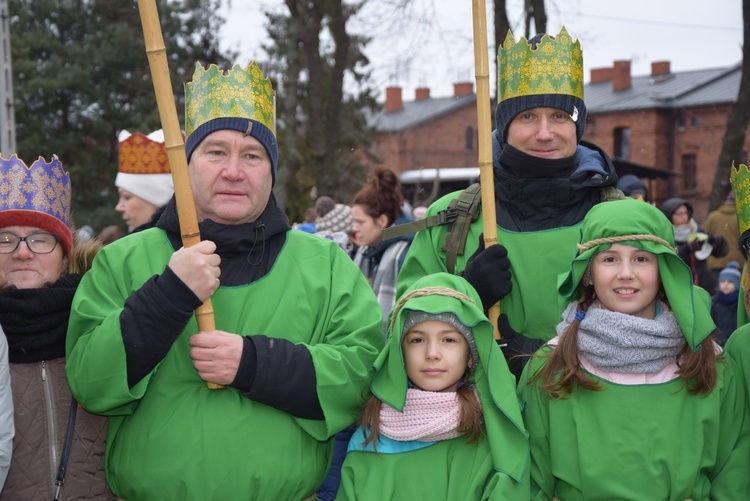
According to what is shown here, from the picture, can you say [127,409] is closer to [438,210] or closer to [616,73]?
[438,210]

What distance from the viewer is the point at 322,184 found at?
1645 cm

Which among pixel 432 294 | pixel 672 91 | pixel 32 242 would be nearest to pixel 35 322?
pixel 32 242

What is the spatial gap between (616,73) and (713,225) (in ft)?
121

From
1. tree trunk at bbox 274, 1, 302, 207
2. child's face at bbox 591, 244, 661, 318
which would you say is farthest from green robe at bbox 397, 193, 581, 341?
tree trunk at bbox 274, 1, 302, 207

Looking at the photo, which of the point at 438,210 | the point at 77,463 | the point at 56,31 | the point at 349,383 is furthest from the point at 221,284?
the point at 56,31

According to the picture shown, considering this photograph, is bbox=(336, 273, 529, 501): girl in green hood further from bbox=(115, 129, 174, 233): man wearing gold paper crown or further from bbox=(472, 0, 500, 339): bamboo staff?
bbox=(115, 129, 174, 233): man wearing gold paper crown

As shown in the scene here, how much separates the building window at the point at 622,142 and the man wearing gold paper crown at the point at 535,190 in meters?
41.2

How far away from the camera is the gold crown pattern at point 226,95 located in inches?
140

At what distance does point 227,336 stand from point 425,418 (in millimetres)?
789

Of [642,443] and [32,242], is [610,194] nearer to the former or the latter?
[642,443]

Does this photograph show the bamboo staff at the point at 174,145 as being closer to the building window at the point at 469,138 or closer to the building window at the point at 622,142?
the building window at the point at 622,142

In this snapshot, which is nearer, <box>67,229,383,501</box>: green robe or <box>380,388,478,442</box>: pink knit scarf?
<box>67,229,383,501</box>: green robe

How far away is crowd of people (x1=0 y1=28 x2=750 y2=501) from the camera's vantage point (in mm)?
3254

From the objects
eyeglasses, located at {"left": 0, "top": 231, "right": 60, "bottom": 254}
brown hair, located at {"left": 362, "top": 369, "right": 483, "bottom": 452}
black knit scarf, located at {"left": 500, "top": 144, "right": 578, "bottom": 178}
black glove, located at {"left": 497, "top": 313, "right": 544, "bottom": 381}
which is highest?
black knit scarf, located at {"left": 500, "top": 144, "right": 578, "bottom": 178}
